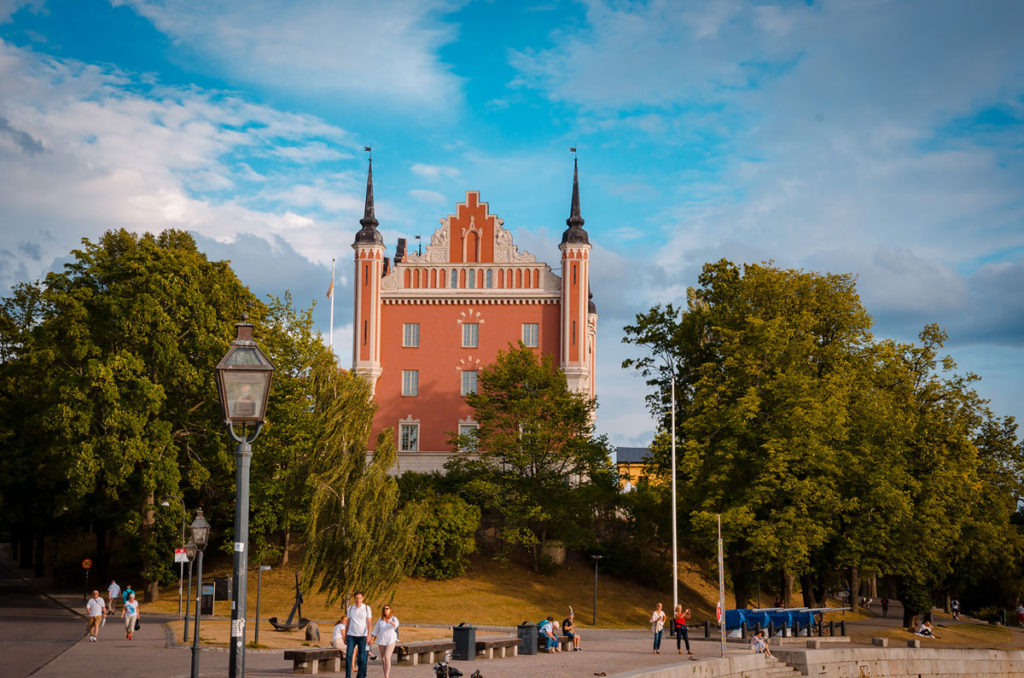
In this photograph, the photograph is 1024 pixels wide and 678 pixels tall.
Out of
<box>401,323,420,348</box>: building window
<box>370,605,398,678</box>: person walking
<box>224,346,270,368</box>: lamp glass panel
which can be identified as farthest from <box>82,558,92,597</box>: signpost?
<box>224,346,270,368</box>: lamp glass panel

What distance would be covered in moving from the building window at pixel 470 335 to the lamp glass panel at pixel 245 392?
50.4 meters

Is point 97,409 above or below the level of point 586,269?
below

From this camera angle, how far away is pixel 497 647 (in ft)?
88.8

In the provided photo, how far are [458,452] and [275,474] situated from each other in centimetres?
1581

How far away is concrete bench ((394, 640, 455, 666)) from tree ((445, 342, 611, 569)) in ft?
79.1

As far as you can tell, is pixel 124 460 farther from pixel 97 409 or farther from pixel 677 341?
pixel 677 341

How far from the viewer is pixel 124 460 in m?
38.4

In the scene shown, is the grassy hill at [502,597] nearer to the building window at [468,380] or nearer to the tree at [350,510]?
the tree at [350,510]

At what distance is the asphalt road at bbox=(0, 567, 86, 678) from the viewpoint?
74.7 feet

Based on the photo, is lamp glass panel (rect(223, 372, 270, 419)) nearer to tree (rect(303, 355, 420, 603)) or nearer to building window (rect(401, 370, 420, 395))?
tree (rect(303, 355, 420, 603))

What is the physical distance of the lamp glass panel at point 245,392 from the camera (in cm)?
1198

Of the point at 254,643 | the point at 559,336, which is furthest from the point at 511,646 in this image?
the point at 559,336

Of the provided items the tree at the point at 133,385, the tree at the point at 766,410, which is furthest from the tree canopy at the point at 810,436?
the tree at the point at 133,385

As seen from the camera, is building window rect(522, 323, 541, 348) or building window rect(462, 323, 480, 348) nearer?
building window rect(522, 323, 541, 348)
